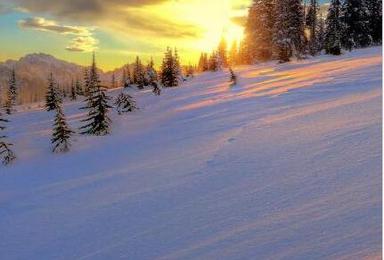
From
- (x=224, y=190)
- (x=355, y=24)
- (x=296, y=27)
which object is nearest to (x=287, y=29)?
(x=296, y=27)

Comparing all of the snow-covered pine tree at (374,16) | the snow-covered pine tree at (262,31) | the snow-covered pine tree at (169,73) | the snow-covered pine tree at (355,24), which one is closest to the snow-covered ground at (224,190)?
the snow-covered pine tree at (169,73)

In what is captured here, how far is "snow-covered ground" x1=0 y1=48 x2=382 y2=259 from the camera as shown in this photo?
6.11m

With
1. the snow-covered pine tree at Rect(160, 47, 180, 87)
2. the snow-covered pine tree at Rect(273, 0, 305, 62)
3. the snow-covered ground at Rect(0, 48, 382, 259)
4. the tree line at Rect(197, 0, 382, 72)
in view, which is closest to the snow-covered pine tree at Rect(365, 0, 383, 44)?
the tree line at Rect(197, 0, 382, 72)

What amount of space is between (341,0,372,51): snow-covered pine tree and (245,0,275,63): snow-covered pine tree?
26.0 feet

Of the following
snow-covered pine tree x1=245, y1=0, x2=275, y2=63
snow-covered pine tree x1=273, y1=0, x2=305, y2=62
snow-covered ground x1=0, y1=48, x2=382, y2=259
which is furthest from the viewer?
snow-covered pine tree x1=245, y1=0, x2=275, y2=63

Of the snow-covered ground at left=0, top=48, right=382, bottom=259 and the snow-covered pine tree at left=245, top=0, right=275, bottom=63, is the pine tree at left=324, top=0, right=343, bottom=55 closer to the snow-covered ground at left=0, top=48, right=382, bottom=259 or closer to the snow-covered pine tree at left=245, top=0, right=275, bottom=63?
the snow-covered pine tree at left=245, top=0, right=275, bottom=63

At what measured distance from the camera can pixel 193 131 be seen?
1410 cm

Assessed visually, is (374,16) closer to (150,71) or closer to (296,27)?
(296,27)

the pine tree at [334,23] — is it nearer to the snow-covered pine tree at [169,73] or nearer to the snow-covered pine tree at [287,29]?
the snow-covered pine tree at [287,29]

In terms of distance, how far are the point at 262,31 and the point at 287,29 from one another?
221 inches

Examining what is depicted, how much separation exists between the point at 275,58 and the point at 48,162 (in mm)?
40679

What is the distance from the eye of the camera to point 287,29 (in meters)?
50.1

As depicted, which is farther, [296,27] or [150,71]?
[150,71]

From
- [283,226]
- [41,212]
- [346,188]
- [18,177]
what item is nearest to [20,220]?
[41,212]
